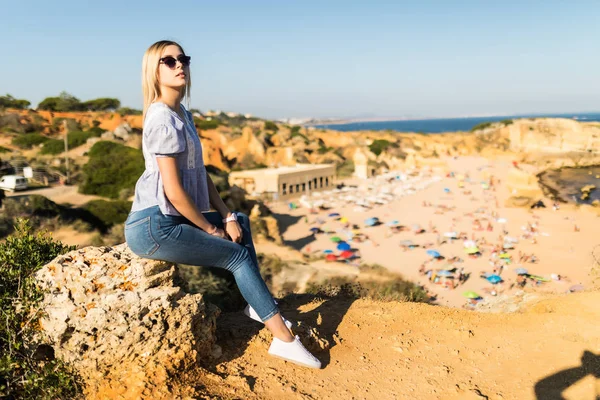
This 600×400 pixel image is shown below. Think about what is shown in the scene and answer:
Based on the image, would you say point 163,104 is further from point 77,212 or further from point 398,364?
point 77,212

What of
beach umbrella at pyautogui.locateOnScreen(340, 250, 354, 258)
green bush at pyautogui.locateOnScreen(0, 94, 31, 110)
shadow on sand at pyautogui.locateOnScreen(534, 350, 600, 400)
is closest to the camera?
shadow on sand at pyautogui.locateOnScreen(534, 350, 600, 400)

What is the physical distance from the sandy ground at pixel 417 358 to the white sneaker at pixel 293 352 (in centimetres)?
10

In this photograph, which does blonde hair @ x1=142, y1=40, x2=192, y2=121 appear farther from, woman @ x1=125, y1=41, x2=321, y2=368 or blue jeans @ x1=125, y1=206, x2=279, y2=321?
blue jeans @ x1=125, y1=206, x2=279, y2=321

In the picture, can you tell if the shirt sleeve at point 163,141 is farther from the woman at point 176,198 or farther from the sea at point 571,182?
the sea at point 571,182

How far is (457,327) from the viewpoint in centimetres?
406

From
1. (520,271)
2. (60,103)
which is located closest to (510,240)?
(520,271)

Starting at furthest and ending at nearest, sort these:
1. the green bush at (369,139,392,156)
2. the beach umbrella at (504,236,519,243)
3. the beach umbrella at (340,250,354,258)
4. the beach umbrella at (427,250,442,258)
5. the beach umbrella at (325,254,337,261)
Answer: the green bush at (369,139,392,156) → the beach umbrella at (504,236,519,243) → the beach umbrella at (340,250,354,258) → the beach umbrella at (427,250,442,258) → the beach umbrella at (325,254,337,261)

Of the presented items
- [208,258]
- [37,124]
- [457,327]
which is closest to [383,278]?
[457,327]

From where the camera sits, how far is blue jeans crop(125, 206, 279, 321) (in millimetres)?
2447

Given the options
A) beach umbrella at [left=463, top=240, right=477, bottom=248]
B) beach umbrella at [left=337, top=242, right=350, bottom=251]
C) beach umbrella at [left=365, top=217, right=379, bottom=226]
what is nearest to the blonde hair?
beach umbrella at [left=337, top=242, right=350, bottom=251]

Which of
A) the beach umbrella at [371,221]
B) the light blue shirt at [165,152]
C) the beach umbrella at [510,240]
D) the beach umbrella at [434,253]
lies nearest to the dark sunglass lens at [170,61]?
the light blue shirt at [165,152]

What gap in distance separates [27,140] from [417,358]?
39873 mm

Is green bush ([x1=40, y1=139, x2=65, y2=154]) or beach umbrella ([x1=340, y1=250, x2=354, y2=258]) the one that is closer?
beach umbrella ([x1=340, y1=250, x2=354, y2=258])

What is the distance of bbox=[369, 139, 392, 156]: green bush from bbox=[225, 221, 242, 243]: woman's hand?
5356 cm
